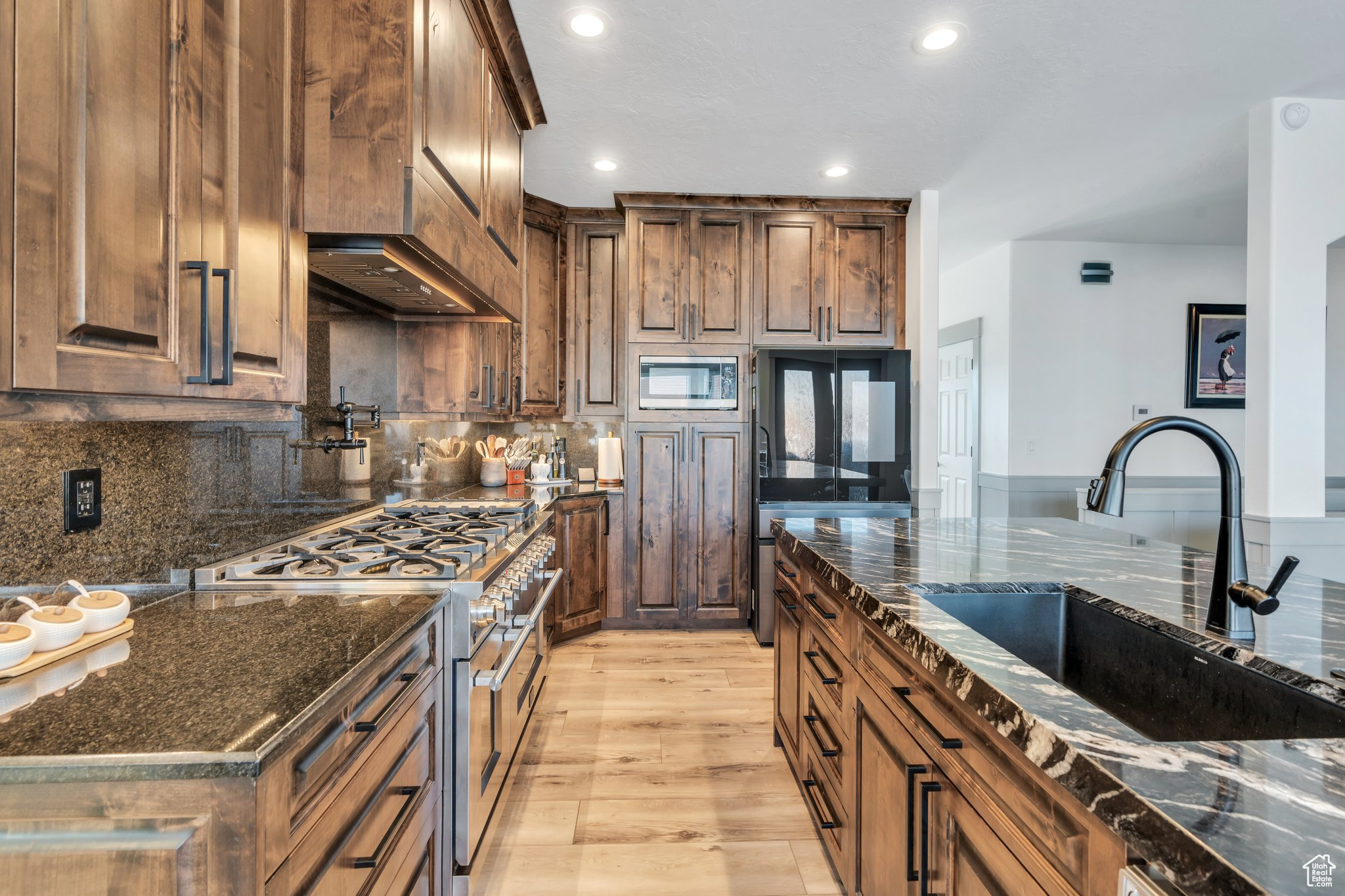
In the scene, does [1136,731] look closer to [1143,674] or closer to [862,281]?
[1143,674]

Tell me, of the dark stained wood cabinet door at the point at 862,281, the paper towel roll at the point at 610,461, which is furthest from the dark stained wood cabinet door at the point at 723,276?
the paper towel roll at the point at 610,461

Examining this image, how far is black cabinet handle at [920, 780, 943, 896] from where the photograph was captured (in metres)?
1.10

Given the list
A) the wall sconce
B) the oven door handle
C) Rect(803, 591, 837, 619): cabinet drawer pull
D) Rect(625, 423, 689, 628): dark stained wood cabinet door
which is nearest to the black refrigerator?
Rect(625, 423, 689, 628): dark stained wood cabinet door

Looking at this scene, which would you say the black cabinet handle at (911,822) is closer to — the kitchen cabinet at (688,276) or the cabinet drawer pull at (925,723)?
the cabinet drawer pull at (925,723)

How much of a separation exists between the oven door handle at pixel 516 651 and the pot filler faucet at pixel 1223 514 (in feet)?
4.61

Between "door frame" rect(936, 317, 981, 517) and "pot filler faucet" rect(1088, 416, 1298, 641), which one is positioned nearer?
"pot filler faucet" rect(1088, 416, 1298, 641)

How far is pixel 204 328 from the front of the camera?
1.05 meters

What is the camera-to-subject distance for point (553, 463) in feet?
13.3

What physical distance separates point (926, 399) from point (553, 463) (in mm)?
2257

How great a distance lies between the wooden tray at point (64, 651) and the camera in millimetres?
926

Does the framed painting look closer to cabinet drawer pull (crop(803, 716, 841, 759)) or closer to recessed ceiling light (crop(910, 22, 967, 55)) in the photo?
recessed ceiling light (crop(910, 22, 967, 55))

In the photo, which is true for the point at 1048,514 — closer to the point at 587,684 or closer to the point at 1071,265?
the point at 1071,265

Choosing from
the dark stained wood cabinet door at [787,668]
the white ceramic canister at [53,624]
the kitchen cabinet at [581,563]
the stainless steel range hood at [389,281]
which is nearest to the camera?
the white ceramic canister at [53,624]

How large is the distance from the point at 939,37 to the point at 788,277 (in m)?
1.70
